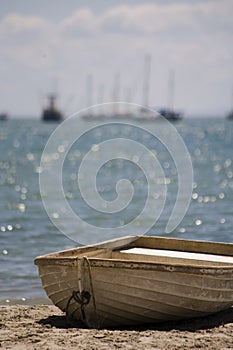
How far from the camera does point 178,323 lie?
1005 cm

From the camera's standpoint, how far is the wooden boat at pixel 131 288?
9.64 m

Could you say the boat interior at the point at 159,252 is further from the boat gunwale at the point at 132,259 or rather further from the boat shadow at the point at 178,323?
the boat shadow at the point at 178,323

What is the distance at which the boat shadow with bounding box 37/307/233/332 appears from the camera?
9.87 m

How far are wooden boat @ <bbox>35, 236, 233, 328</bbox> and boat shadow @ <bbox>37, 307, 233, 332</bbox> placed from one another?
0.07 metres

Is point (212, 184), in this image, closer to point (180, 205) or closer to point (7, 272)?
point (180, 205)

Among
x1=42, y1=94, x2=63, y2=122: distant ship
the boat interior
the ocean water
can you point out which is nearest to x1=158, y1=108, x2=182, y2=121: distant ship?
x1=42, y1=94, x2=63, y2=122: distant ship

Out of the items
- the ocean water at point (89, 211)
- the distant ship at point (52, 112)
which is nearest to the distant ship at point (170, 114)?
the distant ship at point (52, 112)

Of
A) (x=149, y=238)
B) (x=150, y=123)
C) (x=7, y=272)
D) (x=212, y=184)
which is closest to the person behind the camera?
(x=149, y=238)

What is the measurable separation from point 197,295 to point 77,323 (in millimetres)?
1515

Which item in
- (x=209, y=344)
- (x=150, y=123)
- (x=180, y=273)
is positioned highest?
(x=150, y=123)

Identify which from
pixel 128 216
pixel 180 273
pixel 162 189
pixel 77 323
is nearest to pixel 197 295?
pixel 180 273

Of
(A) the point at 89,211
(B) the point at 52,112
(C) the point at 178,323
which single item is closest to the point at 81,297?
(C) the point at 178,323

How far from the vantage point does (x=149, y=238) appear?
12086 millimetres

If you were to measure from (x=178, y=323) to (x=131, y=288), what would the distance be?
2.70 feet
